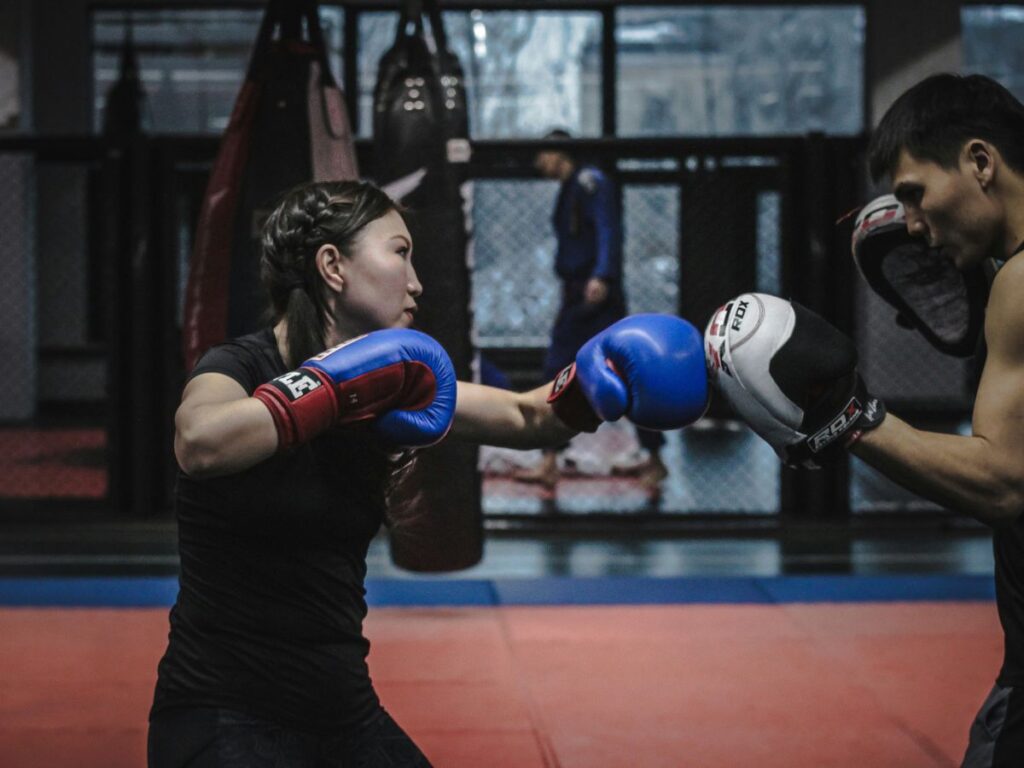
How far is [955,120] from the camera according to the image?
168 centimetres

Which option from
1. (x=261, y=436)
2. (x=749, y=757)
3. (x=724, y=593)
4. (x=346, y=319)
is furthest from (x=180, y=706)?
(x=724, y=593)

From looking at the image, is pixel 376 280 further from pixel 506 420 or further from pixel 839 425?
pixel 839 425

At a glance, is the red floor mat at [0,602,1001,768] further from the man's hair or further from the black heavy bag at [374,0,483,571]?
the man's hair

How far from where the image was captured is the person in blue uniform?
554cm

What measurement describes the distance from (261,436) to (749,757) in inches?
67.9

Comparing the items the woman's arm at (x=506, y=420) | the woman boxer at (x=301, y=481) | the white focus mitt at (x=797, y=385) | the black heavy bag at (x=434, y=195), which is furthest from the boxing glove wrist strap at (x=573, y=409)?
the black heavy bag at (x=434, y=195)

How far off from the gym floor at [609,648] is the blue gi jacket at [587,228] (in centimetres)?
122

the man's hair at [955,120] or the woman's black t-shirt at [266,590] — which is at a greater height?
the man's hair at [955,120]

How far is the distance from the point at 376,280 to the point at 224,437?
35 centimetres

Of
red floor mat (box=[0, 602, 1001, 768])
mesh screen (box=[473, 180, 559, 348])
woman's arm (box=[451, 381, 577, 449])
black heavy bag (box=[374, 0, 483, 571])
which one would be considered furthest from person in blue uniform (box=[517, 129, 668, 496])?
woman's arm (box=[451, 381, 577, 449])

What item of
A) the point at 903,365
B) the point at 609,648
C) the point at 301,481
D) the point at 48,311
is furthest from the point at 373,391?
the point at 48,311

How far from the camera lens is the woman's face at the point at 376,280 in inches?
67.2

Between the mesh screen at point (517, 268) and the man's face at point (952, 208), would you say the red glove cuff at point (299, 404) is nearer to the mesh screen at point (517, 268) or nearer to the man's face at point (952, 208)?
the man's face at point (952, 208)

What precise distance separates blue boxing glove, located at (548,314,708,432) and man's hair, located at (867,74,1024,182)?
40 cm
